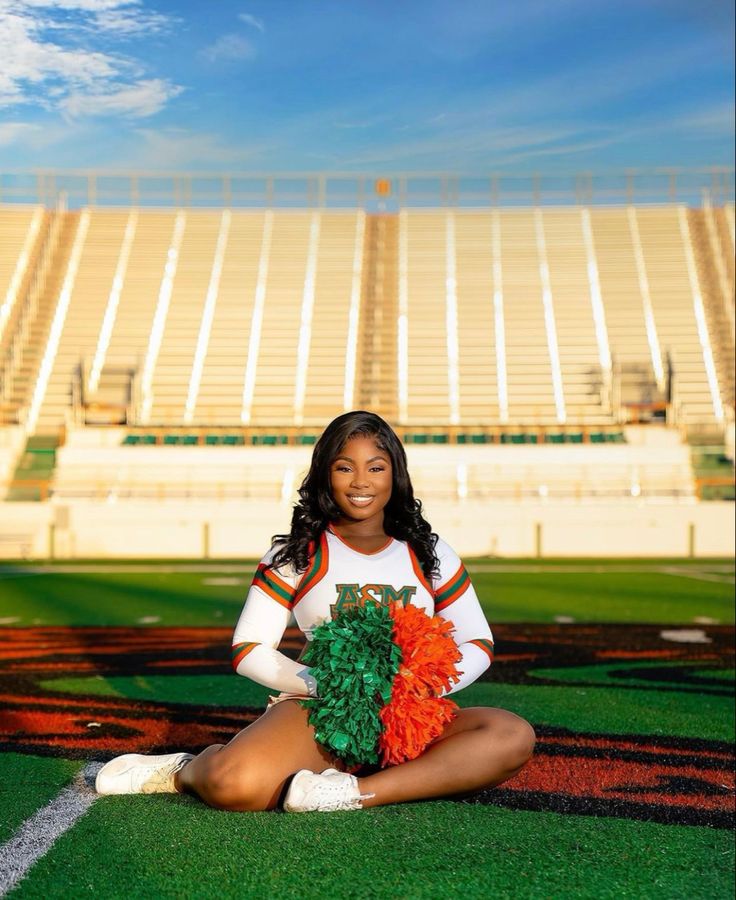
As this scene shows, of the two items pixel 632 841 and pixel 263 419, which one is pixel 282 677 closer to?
pixel 632 841

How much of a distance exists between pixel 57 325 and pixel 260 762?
88.2ft

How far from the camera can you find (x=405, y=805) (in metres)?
3.50

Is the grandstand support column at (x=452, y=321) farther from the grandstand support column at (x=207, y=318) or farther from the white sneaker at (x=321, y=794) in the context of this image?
the white sneaker at (x=321, y=794)

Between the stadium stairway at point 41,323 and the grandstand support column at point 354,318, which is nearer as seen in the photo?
the stadium stairway at point 41,323

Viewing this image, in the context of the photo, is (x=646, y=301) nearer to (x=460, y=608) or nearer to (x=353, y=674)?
(x=460, y=608)

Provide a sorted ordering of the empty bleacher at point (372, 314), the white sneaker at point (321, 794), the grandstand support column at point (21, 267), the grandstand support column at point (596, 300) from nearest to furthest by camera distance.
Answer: the white sneaker at point (321, 794)
the empty bleacher at point (372, 314)
the grandstand support column at point (596, 300)
the grandstand support column at point (21, 267)

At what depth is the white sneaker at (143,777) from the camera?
12.0ft

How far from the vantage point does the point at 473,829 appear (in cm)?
340

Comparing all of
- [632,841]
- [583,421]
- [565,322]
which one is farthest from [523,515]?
[632,841]

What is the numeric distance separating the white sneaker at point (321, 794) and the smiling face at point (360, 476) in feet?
2.48


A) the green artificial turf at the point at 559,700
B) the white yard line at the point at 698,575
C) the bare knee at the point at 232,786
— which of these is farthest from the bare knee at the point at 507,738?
the white yard line at the point at 698,575

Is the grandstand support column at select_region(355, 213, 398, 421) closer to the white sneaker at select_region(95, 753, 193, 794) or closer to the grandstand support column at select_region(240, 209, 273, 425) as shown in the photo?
the grandstand support column at select_region(240, 209, 273, 425)

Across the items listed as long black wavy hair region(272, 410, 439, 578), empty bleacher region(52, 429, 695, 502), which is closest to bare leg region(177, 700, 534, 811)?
long black wavy hair region(272, 410, 439, 578)

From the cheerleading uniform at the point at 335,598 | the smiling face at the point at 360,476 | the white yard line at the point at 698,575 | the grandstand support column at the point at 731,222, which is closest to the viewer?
the cheerleading uniform at the point at 335,598
